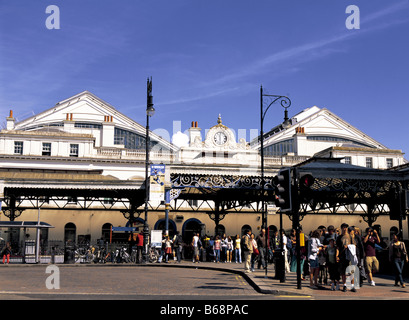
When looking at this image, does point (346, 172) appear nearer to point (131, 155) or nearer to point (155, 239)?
point (155, 239)

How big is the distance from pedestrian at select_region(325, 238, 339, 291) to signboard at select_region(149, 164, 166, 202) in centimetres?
1507

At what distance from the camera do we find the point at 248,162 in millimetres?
54188

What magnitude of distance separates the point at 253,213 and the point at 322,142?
56.1ft

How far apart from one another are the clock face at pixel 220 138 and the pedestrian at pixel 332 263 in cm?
4098

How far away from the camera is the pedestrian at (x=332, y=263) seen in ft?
45.5

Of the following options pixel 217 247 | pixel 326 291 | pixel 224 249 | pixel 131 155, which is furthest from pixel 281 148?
pixel 326 291

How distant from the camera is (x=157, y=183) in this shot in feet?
93.1

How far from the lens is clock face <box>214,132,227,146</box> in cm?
5520

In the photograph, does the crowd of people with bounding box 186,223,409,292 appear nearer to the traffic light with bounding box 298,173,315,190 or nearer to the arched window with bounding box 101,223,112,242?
the traffic light with bounding box 298,173,315,190

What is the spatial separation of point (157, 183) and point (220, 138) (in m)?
27.7

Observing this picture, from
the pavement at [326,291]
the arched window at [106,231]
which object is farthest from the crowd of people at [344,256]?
the arched window at [106,231]
